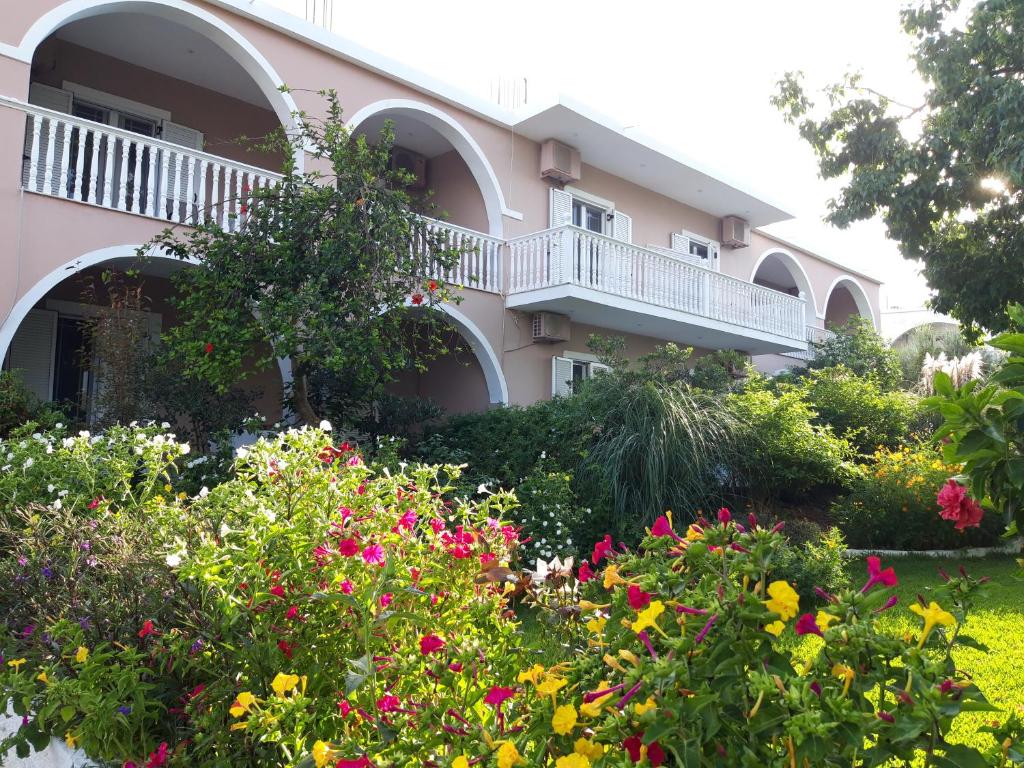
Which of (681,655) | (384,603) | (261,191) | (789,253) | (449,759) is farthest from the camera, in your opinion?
(789,253)

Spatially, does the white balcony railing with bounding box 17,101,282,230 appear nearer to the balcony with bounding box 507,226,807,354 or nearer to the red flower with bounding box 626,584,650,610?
the balcony with bounding box 507,226,807,354

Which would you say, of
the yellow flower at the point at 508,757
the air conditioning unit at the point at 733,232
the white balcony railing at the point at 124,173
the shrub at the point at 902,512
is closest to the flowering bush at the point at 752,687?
the yellow flower at the point at 508,757

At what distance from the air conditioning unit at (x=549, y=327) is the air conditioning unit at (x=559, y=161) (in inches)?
109

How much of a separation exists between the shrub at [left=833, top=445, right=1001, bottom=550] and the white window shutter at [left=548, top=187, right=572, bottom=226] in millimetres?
7363

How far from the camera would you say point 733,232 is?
1912 centimetres

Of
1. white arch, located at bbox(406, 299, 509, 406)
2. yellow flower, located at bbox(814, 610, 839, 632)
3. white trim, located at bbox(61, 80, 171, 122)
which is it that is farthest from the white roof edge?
yellow flower, located at bbox(814, 610, 839, 632)

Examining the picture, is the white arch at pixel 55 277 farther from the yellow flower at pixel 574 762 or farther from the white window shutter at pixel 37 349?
the yellow flower at pixel 574 762

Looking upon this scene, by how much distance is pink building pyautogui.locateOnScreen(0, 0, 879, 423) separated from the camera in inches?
352

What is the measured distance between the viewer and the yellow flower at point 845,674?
4.76ft

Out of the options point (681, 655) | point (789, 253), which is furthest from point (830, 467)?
point (789, 253)

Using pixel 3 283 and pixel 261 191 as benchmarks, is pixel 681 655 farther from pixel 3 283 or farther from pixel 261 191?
pixel 3 283

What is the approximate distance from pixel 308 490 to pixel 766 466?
7623 millimetres

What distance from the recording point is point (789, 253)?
21.0 meters

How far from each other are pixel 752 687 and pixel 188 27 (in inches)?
447
